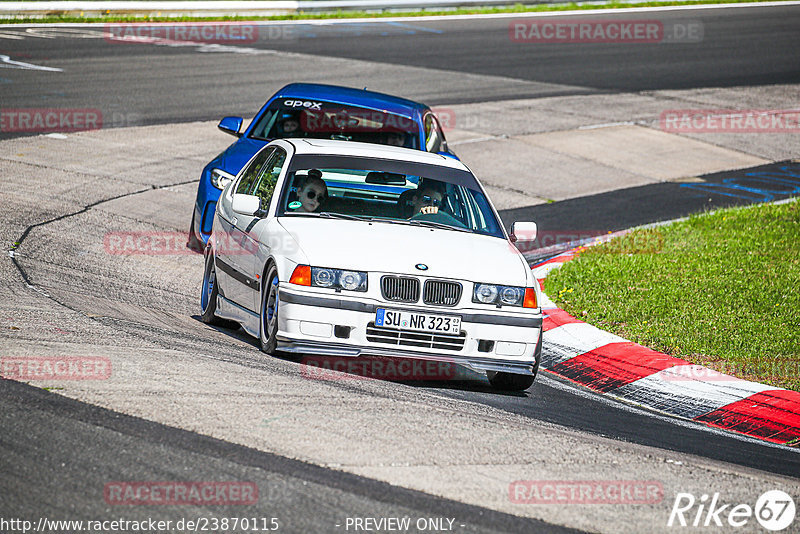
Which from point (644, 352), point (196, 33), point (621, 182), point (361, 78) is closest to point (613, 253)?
point (644, 352)

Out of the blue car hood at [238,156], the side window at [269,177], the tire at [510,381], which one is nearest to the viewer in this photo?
the tire at [510,381]

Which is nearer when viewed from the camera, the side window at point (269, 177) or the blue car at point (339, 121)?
the side window at point (269, 177)

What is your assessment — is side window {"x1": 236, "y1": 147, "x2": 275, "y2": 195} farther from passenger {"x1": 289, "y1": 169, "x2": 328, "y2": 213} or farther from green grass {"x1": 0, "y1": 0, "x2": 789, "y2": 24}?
green grass {"x1": 0, "y1": 0, "x2": 789, "y2": 24}

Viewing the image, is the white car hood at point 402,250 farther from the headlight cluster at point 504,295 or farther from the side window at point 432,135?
the side window at point 432,135

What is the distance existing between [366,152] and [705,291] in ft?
12.7

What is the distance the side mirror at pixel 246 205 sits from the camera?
8125 millimetres

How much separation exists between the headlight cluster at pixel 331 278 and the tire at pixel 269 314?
25cm

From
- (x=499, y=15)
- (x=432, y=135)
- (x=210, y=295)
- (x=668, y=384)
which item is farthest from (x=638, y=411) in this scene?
(x=499, y=15)

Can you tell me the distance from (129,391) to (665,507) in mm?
2846

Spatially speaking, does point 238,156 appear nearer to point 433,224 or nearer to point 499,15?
point 433,224

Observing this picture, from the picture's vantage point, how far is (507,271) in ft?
25.0

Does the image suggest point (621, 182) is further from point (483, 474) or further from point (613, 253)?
point (483, 474)

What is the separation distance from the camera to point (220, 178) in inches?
436

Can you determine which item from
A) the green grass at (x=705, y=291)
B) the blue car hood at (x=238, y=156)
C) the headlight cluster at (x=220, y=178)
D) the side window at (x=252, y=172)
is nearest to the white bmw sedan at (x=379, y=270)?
the side window at (x=252, y=172)
